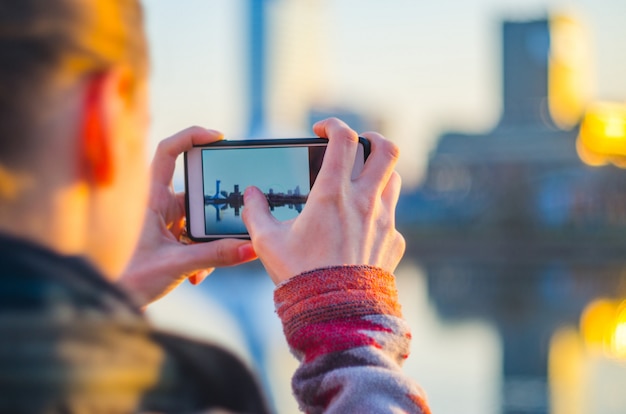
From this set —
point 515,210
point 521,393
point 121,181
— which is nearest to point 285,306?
point 121,181

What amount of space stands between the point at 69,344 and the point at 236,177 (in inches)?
19.1

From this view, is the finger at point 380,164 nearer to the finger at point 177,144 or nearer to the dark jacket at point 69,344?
the finger at point 177,144

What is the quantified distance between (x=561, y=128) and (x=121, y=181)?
180 feet

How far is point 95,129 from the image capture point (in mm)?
599

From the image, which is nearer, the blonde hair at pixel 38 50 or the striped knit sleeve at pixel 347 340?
the blonde hair at pixel 38 50

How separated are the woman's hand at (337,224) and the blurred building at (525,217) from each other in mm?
10533

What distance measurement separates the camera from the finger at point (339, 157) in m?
0.80

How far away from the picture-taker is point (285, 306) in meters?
0.78

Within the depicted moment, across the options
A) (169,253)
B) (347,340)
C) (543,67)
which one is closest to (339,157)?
(347,340)

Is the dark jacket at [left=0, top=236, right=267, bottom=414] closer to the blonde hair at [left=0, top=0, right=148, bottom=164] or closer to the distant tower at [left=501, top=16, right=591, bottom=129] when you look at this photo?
the blonde hair at [left=0, top=0, right=148, bottom=164]

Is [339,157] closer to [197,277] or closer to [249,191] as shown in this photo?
[249,191]

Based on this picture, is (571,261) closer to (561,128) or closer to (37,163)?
(561,128)

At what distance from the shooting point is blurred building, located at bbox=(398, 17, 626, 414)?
21359 mm

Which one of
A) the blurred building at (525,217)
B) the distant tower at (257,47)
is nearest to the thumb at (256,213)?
the blurred building at (525,217)
